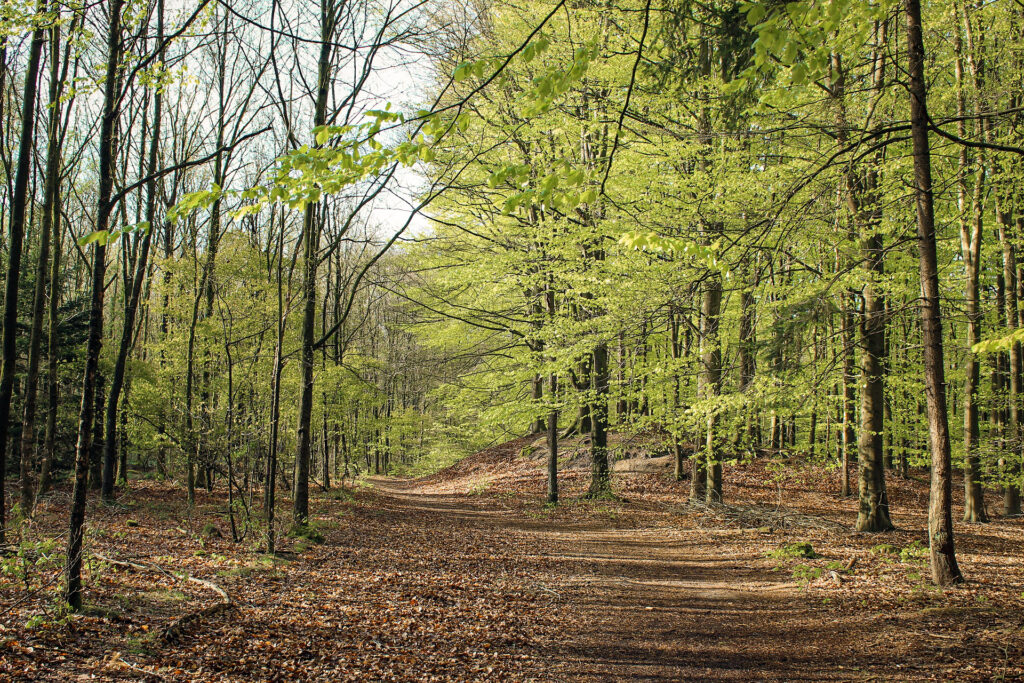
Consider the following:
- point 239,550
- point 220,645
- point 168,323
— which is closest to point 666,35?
point 220,645

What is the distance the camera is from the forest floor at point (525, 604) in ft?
14.7

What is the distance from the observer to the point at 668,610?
22.3 ft

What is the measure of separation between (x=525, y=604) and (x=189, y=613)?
3.57 meters

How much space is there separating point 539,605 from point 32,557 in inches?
206

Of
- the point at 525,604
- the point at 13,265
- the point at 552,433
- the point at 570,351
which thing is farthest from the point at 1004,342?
the point at 552,433

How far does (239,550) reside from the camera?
25.7ft

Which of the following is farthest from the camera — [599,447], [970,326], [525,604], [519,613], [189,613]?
[599,447]

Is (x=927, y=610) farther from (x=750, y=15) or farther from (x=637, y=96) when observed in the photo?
(x=637, y=96)

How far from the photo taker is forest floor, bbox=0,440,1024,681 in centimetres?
447

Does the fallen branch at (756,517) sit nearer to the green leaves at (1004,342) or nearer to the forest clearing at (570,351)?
the forest clearing at (570,351)

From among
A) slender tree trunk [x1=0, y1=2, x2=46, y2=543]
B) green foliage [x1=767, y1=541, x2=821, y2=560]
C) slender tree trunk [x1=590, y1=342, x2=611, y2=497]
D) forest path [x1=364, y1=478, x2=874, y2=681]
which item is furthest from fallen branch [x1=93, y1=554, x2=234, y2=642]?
slender tree trunk [x1=590, y1=342, x2=611, y2=497]

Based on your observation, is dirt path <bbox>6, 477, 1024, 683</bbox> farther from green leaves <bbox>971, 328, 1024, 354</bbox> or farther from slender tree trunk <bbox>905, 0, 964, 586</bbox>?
green leaves <bbox>971, 328, 1024, 354</bbox>

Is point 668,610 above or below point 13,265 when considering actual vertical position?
below

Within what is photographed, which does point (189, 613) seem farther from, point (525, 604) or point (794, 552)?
point (794, 552)
